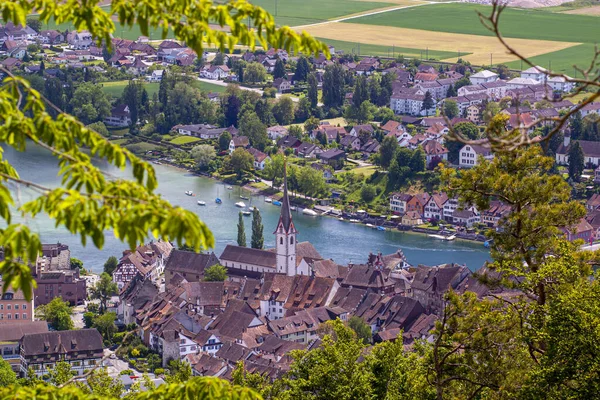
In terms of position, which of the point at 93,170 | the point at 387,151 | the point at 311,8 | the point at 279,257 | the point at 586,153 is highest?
the point at 93,170

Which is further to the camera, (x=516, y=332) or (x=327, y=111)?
(x=327, y=111)

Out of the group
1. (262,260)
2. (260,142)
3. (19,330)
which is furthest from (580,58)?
(19,330)

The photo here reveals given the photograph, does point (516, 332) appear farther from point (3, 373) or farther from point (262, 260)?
point (262, 260)

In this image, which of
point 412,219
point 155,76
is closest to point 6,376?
point 412,219

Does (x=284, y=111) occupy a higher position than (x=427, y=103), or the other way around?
(x=427, y=103)

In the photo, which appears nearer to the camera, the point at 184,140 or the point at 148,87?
the point at 184,140

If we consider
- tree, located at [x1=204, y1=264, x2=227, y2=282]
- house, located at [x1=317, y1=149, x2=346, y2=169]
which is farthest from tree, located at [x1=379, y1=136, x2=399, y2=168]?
tree, located at [x1=204, y1=264, x2=227, y2=282]

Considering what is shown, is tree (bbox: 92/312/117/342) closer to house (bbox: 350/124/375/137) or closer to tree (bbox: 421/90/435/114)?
house (bbox: 350/124/375/137)

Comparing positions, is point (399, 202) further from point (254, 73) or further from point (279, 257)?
point (254, 73)
